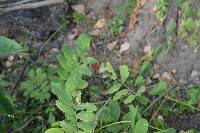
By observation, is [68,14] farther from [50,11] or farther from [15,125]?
[15,125]

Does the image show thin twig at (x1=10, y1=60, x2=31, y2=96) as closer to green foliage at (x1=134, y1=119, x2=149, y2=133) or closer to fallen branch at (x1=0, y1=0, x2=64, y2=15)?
fallen branch at (x1=0, y1=0, x2=64, y2=15)

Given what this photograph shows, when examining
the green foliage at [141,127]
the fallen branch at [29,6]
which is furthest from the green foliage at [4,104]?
the fallen branch at [29,6]

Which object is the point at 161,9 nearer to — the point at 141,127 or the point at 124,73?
the point at 124,73

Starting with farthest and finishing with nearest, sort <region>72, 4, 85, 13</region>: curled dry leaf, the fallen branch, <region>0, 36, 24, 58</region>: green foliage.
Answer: <region>72, 4, 85, 13</region>: curled dry leaf
the fallen branch
<region>0, 36, 24, 58</region>: green foliage

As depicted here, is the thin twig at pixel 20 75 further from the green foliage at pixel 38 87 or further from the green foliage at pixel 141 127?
the green foliage at pixel 141 127

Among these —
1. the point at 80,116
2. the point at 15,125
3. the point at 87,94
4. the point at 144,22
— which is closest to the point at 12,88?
the point at 15,125

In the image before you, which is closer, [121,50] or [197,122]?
[197,122]

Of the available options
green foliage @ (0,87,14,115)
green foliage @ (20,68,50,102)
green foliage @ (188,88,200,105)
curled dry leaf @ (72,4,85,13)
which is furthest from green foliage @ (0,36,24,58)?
curled dry leaf @ (72,4,85,13)
